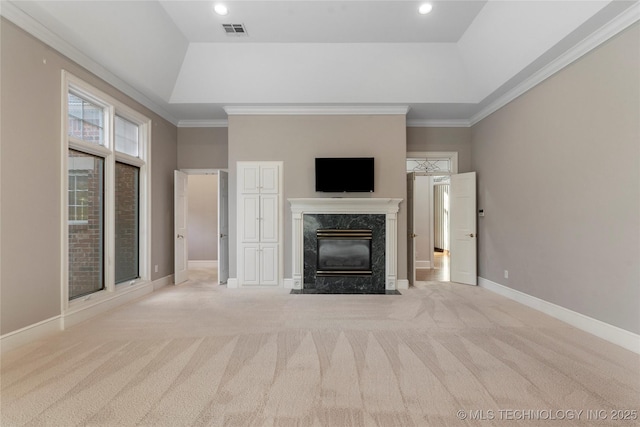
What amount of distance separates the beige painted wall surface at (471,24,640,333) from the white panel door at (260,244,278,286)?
12.9 ft

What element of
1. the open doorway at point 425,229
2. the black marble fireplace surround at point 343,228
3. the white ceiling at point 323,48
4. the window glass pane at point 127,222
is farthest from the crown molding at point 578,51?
the window glass pane at point 127,222

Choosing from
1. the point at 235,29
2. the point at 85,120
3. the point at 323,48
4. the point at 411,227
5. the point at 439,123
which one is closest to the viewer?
the point at 85,120

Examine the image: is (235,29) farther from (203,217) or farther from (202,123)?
(203,217)

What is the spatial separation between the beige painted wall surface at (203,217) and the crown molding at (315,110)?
323cm

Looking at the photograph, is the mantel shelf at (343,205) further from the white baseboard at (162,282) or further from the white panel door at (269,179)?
the white baseboard at (162,282)

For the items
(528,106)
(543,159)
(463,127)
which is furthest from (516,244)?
(463,127)

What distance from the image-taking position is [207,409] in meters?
1.94

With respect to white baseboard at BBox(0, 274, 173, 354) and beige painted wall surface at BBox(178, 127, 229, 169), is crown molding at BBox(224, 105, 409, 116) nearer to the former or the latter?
beige painted wall surface at BBox(178, 127, 229, 169)

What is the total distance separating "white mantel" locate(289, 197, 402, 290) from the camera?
517 centimetres

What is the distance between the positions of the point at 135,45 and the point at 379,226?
4.58 metres

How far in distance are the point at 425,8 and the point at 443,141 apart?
2.70 metres

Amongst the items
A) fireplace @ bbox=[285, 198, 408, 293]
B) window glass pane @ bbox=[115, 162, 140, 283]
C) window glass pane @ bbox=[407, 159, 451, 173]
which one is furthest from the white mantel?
window glass pane @ bbox=[115, 162, 140, 283]

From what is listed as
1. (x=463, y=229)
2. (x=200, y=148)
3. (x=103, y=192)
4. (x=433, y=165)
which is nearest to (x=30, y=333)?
(x=103, y=192)

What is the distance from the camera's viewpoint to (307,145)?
534 centimetres
